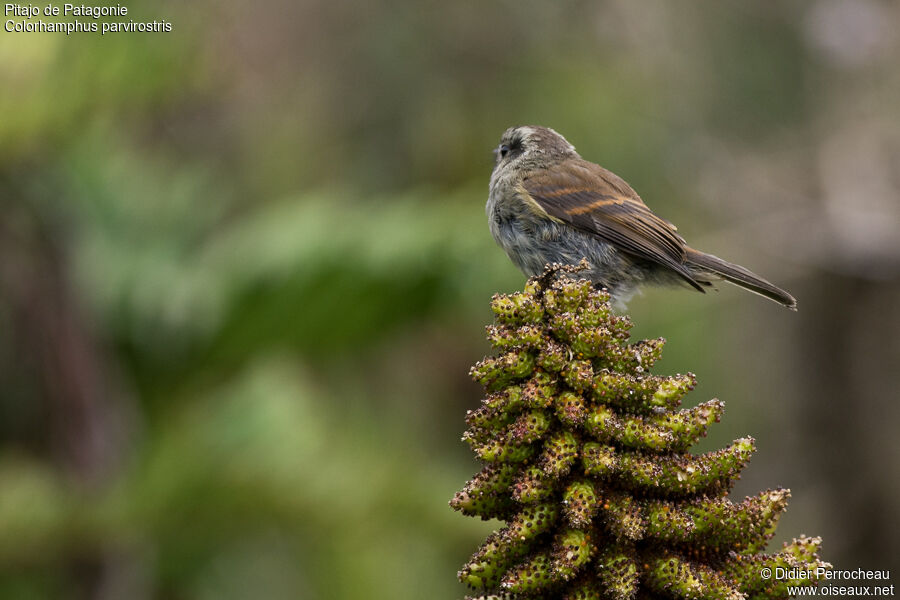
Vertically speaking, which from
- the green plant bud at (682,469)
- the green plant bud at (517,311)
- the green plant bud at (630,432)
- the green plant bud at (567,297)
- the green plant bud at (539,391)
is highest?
the green plant bud at (567,297)

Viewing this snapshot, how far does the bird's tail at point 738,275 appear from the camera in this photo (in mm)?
3410

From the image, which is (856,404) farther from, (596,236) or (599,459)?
(599,459)

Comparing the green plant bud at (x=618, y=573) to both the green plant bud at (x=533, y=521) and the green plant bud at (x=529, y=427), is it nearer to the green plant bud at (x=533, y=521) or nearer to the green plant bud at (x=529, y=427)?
the green plant bud at (x=533, y=521)

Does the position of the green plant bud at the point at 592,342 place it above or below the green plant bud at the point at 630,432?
above

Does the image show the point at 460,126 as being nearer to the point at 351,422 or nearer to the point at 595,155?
the point at 595,155

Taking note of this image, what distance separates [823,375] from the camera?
8.79 meters

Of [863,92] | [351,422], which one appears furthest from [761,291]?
[863,92]

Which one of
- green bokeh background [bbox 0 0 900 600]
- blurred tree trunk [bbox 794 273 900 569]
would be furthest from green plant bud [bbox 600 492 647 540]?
blurred tree trunk [bbox 794 273 900 569]

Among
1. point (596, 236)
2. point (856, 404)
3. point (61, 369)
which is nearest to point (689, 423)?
point (596, 236)

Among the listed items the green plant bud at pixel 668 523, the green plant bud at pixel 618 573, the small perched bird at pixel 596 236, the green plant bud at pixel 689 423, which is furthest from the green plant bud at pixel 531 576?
the small perched bird at pixel 596 236

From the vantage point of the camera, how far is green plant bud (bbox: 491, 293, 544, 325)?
2082mm

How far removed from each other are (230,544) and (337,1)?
20.8ft

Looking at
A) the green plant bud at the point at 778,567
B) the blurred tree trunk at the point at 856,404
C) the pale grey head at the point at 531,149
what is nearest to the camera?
the green plant bud at the point at 778,567

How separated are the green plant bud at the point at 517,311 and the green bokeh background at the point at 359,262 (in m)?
4.11
